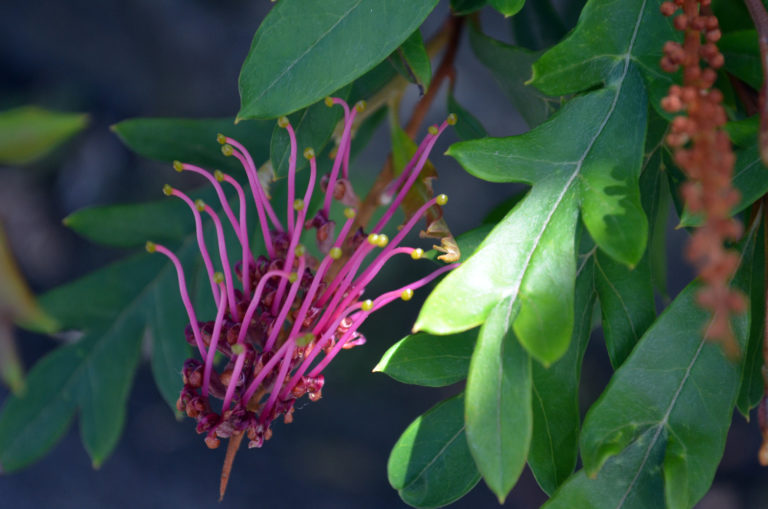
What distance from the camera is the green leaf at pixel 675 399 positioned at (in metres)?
0.55

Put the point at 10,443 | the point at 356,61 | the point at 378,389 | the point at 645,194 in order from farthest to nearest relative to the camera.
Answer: the point at 378,389 < the point at 10,443 < the point at 645,194 < the point at 356,61

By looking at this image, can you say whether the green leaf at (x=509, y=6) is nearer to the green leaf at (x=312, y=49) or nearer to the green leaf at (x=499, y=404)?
the green leaf at (x=312, y=49)

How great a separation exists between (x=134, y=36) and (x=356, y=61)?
4.81 feet

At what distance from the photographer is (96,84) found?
181 centimetres

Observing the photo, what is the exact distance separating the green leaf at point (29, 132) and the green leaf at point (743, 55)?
57cm

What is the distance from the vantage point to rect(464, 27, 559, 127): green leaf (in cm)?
67

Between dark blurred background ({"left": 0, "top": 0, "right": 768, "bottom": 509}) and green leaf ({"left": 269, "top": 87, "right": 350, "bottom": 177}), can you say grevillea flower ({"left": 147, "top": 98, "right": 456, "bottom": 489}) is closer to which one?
green leaf ({"left": 269, "top": 87, "right": 350, "bottom": 177})

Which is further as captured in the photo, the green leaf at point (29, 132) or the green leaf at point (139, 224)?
the green leaf at point (139, 224)

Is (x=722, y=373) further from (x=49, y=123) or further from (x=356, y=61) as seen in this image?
(x=49, y=123)

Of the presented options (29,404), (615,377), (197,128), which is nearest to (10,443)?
(29,404)

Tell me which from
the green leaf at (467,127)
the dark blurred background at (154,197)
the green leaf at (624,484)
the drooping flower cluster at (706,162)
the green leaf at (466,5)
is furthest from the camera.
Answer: the dark blurred background at (154,197)

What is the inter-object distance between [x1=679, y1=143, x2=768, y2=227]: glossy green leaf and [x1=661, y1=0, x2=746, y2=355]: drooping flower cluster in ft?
0.21

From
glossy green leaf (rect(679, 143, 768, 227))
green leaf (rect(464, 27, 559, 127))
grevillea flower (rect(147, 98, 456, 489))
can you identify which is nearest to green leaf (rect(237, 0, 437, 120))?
grevillea flower (rect(147, 98, 456, 489))

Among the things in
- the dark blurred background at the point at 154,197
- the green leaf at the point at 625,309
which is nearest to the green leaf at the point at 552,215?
the green leaf at the point at 625,309
